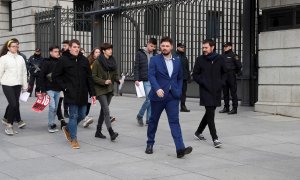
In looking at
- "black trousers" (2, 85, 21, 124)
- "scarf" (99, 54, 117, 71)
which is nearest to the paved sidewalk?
"black trousers" (2, 85, 21, 124)

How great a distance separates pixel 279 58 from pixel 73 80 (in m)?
6.23

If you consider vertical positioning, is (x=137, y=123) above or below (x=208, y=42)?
below

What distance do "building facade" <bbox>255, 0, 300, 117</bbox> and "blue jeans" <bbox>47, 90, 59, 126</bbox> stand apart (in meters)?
5.53

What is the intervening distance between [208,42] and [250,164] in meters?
2.32

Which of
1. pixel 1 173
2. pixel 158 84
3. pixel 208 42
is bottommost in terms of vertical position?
pixel 1 173

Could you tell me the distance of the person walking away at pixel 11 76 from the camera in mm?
9820

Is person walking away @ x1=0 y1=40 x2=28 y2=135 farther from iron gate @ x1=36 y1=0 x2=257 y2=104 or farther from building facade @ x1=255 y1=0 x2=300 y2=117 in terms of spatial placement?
iron gate @ x1=36 y1=0 x2=257 y2=104

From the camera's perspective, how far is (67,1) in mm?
26172

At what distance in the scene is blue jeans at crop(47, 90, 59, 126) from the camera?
10.2 metres

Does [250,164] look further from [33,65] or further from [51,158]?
[33,65]

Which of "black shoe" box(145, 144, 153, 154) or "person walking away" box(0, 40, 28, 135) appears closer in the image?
"black shoe" box(145, 144, 153, 154)

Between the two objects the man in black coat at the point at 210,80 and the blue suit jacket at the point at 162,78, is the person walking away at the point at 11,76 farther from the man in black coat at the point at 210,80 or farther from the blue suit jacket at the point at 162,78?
the man in black coat at the point at 210,80

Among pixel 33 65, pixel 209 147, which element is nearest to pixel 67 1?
pixel 33 65

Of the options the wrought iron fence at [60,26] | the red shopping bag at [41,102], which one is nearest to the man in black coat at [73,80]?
the red shopping bag at [41,102]
